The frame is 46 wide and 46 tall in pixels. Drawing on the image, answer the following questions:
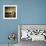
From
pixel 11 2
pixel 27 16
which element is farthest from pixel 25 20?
pixel 11 2

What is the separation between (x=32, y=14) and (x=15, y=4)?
705 millimetres

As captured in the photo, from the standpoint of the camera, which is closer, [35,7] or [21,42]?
[21,42]

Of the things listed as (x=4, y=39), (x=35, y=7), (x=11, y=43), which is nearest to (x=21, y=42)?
(x=11, y=43)

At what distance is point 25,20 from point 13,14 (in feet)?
1.57

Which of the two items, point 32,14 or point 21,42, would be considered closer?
point 21,42

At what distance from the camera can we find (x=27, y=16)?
4762 millimetres

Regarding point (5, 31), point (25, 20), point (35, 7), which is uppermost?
point (35, 7)

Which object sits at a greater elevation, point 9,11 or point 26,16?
point 9,11

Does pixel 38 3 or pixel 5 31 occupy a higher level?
pixel 38 3

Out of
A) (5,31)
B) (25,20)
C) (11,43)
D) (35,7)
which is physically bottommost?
(11,43)

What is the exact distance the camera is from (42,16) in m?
4.77

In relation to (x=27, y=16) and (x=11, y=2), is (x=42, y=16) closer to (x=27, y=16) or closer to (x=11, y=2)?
(x=27, y=16)

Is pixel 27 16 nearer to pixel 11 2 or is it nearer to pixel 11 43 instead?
pixel 11 2

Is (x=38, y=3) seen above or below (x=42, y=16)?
above
